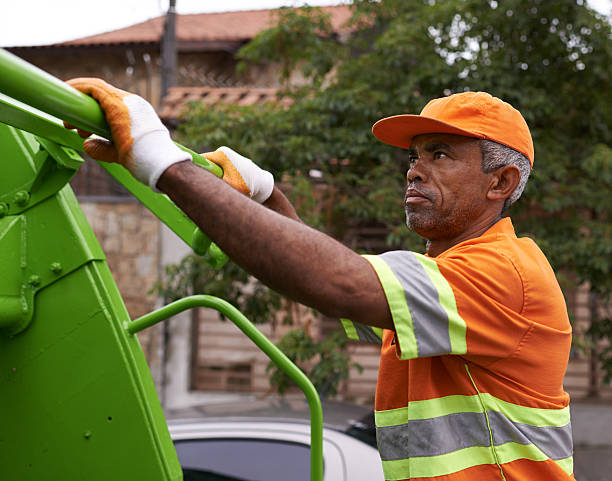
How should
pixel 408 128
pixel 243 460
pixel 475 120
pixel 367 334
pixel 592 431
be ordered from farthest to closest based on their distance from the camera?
pixel 592 431
pixel 243 460
pixel 367 334
pixel 408 128
pixel 475 120

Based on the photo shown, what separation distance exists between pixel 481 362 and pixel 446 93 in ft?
12.3

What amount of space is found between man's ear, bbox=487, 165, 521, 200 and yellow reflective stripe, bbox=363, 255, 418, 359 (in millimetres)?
483

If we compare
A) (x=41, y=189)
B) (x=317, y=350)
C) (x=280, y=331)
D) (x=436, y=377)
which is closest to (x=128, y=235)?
(x=280, y=331)

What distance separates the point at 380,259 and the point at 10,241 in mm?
954

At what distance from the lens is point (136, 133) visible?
110 centimetres

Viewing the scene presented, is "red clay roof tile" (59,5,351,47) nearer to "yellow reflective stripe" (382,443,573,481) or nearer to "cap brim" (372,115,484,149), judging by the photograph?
"cap brim" (372,115,484,149)

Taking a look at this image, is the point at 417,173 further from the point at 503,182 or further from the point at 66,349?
the point at 66,349

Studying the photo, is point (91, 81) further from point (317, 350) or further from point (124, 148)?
point (317, 350)

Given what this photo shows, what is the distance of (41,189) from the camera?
5.38 feet

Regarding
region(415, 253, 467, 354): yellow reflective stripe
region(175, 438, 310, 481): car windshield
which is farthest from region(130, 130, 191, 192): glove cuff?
region(175, 438, 310, 481): car windshield

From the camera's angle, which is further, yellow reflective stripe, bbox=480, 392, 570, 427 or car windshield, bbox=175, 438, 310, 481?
car windshield, bbox=175, 438, 310, 481

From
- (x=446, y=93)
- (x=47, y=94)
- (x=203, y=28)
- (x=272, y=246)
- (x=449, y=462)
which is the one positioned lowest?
(x=449, y=462)

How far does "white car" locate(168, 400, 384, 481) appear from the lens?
273cm

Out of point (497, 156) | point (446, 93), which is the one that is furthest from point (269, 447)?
point (446, 93)
